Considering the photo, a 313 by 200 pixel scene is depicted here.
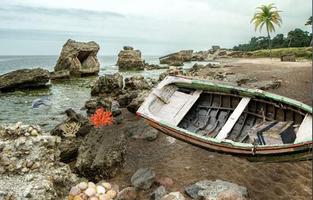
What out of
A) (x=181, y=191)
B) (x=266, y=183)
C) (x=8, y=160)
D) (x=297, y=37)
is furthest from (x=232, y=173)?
(x=297, y=37)

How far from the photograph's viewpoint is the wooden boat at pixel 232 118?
9.67m

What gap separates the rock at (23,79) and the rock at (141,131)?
25610 mm

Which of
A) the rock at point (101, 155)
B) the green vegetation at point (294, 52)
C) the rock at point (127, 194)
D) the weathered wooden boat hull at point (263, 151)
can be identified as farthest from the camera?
the green vegetation at point (294, 52)

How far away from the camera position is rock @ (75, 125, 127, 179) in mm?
11258

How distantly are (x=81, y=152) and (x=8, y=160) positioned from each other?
292 centimetres

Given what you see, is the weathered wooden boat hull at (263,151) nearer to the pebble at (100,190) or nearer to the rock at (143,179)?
the rock at (143,179)

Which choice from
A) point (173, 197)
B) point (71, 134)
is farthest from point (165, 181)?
point (71, 134)

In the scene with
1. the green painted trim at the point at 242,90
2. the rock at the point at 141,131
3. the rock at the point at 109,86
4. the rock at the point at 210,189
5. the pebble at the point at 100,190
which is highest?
the green painted trim at the point at 242,90

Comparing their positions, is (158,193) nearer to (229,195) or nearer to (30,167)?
(229,195)

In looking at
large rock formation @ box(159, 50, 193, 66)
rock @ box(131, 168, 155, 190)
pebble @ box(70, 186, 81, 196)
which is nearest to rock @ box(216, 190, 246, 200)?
rock @ box(131, 168, 155, 190)

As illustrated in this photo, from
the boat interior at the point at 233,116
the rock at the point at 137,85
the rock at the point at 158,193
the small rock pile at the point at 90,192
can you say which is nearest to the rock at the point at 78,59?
the rock at the point at 137,85

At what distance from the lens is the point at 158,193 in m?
9.45

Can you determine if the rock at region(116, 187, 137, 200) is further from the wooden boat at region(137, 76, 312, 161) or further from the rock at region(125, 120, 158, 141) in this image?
the rock at region(125, 120, 158, 141)

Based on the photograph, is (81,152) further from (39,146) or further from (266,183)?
(266,183)
